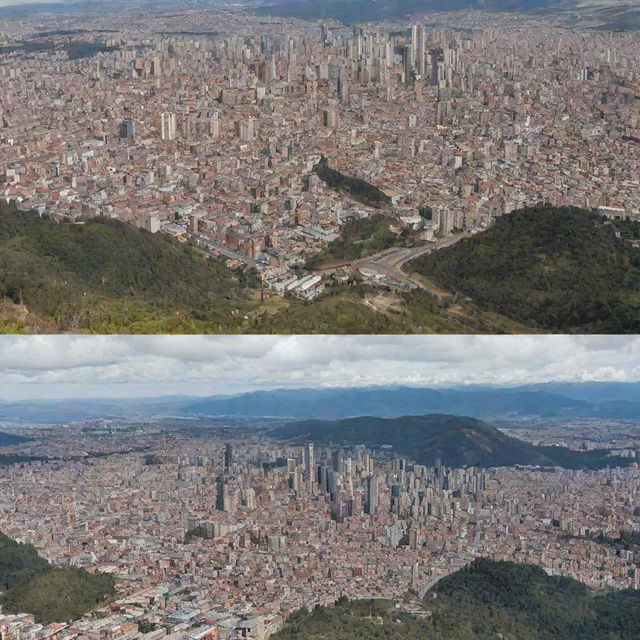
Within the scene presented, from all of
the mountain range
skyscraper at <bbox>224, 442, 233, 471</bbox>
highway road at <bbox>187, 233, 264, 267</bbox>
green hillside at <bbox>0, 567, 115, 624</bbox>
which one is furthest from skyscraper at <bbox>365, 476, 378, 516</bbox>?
highway road at <bbox>187, 233, 264, 267</bbox>

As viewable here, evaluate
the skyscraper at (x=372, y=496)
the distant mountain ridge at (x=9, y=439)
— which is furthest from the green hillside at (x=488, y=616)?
the distant mountain ridge at (x=9, y=439)

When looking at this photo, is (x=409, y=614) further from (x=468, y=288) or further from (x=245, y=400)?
(x=468, y=288)

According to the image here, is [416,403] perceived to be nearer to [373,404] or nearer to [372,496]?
[373,404]

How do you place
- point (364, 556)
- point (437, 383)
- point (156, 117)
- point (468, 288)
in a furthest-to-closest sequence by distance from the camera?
1. point (156, 117)
2. point (468, 288)
3. point (437, 383)
4. point (364, 556)

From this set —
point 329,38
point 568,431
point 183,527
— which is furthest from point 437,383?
point 329,38

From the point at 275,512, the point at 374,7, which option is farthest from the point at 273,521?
the point at 374,7

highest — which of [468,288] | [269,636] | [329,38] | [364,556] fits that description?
[329,38]

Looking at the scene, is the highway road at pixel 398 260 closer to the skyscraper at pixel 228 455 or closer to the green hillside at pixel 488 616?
the skyscraper at pixel 228 455
